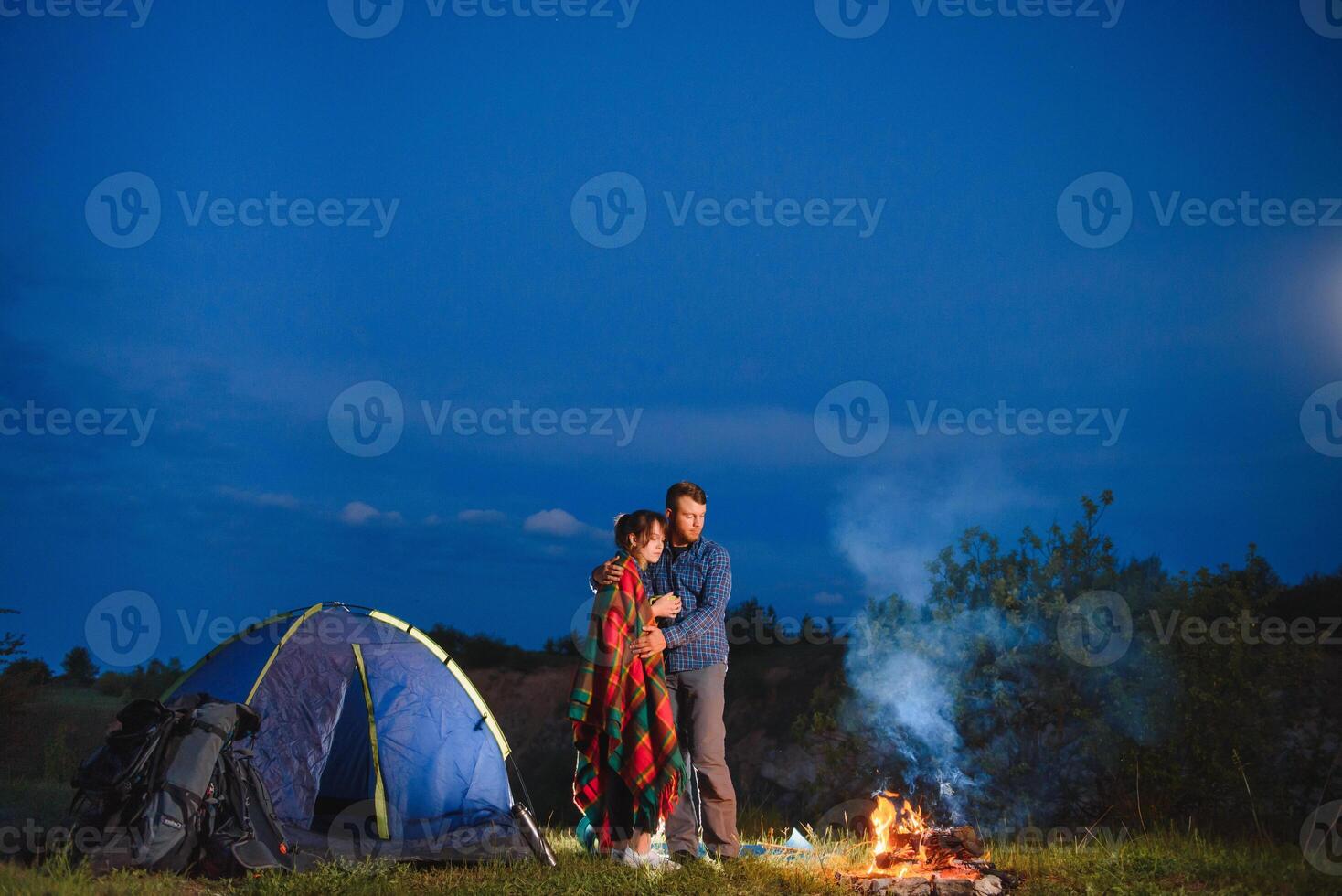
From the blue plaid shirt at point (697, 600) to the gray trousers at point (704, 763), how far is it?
93 mm

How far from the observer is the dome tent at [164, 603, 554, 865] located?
7.52 meters

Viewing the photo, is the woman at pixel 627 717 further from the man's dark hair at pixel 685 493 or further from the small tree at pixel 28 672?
the small tree at pixel 28 672

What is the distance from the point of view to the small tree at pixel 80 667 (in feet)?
56.4

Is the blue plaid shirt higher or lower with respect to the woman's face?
lower

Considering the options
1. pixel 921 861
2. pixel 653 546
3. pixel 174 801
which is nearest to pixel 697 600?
pixel 653 546

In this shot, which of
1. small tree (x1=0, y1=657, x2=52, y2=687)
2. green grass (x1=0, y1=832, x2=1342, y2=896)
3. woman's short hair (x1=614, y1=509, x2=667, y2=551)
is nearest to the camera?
green grass (x1=0, y1=832, x2=1342, y2=896)

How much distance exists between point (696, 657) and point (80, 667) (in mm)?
14311

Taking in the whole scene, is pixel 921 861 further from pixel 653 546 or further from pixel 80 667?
pixel 80 667

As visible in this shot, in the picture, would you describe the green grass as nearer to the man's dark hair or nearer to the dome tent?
the dome tent

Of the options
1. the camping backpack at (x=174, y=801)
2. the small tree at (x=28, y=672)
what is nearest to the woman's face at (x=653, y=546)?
the camping backpack at (x=174, y=801)

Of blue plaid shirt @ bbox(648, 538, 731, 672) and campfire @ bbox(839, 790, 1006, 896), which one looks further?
blue plaid shirt @ bbox(648, 538, 731, 672)

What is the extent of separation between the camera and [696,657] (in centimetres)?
668

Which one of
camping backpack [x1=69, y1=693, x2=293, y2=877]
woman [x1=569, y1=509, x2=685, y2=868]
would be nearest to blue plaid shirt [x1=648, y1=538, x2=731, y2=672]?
woman [x1=569, y1=509, x2=685, y2=868]

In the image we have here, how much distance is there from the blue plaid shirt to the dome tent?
65.3 inches
